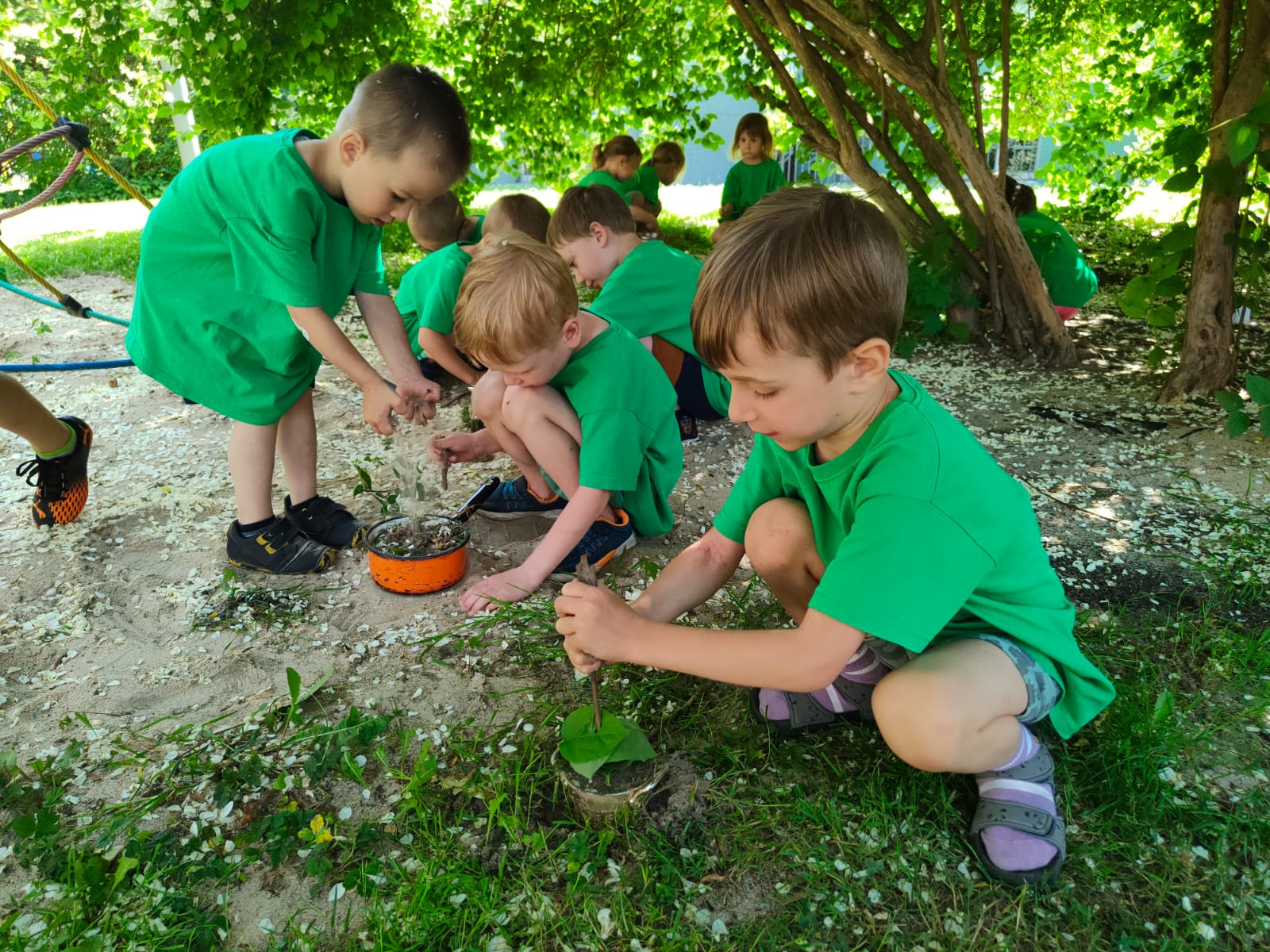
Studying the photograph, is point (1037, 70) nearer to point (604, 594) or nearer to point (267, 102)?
point (267, 102)

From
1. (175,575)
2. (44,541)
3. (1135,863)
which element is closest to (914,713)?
(1135,863)

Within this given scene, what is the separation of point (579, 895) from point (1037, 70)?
317 inches

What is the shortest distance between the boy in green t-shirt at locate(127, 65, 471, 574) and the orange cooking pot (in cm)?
18

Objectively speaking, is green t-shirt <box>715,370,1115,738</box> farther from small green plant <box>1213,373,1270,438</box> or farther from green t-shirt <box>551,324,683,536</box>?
small green plant <box>1213,373,1270,438</box>

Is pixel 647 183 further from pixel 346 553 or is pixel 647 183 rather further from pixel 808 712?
pixel 808 712

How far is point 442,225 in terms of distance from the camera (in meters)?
3.92

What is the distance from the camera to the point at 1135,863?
1374 millimetres

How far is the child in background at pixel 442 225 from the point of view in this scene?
387 centimetres

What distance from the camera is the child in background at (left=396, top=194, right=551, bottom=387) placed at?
11.3ft

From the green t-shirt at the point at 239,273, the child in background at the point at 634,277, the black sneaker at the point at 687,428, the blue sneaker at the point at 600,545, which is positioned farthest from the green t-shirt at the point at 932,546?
the black sneaker at the point at 687,428

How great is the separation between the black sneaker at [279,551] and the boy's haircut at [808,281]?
1.52 m

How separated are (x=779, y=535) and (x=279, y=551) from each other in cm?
145

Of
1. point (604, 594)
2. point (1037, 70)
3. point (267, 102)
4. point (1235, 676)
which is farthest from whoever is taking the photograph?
point (1037, 70)

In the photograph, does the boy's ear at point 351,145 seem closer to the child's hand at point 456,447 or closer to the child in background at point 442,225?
the child's hand at point 456,447
